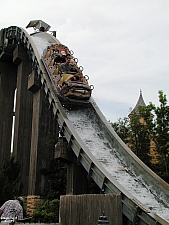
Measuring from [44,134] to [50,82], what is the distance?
→ 2291 millimetres

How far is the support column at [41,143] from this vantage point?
1603cm

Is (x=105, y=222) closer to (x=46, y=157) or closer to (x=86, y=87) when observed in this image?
(x=86, y=87)

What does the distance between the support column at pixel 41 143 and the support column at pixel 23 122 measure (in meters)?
1.61

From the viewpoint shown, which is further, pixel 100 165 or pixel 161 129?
pixel 161 129

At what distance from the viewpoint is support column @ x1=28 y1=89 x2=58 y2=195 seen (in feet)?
52.6

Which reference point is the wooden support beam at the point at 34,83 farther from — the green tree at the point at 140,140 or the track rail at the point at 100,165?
the green tree at the point at 140,140

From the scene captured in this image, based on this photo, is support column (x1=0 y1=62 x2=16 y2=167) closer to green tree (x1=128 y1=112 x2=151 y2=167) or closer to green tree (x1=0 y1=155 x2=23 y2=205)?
green tree (x1=0 y1=155 x2=23 y2=205)

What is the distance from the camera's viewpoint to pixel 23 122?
18.6 meters

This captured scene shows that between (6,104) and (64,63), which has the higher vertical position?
(64,63)

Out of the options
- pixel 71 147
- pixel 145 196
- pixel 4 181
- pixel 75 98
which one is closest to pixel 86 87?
pixel 75 98

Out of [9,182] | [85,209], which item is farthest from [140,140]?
[85,209]

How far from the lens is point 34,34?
22.8m

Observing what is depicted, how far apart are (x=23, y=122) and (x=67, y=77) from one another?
4520mm

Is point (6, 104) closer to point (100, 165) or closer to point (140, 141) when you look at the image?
point (140, 141)
